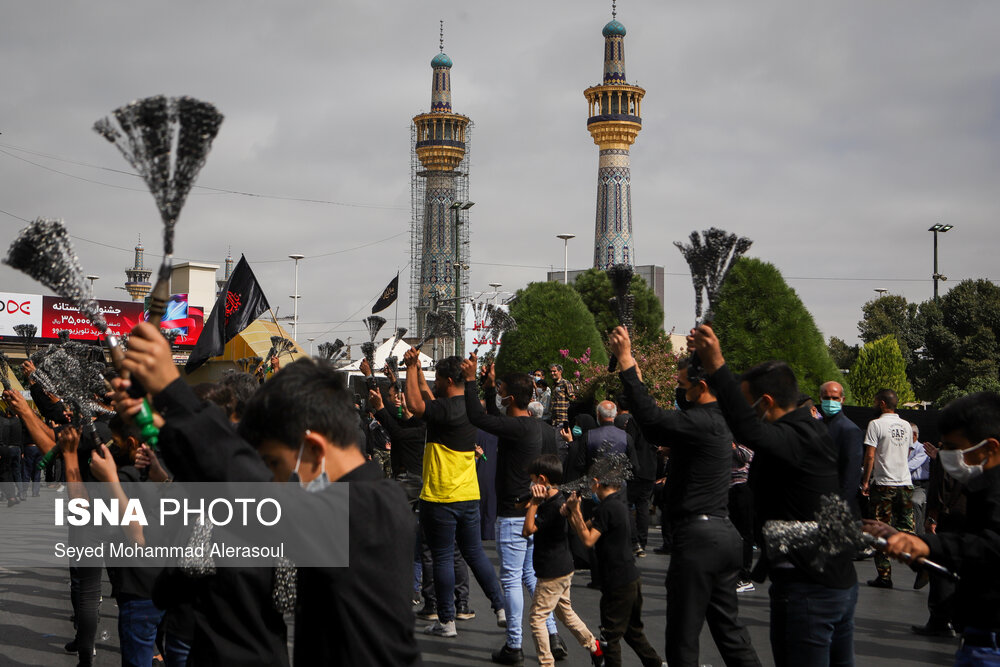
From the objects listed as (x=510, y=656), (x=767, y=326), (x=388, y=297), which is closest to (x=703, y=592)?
(x=510, y=656)

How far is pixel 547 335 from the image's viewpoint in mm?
34688

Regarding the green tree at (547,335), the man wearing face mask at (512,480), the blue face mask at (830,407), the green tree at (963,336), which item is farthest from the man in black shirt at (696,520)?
the green tree at (963,336)

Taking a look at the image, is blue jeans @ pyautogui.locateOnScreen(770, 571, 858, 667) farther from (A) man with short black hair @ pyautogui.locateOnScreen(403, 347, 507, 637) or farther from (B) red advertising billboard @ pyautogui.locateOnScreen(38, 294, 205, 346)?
(B) red advertising billboard @ pyautogui.locateOnScreen(38, 294, 205, 346)

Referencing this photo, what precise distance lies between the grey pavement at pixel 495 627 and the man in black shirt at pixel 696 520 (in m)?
2.02

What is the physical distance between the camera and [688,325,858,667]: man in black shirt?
4020mm

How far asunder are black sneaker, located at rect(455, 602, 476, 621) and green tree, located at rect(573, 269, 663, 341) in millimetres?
41739

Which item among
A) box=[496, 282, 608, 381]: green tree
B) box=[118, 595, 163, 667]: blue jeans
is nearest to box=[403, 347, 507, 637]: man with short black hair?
box=[118, 595, 163, 667]: blue jeans

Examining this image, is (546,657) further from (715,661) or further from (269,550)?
(269,550)

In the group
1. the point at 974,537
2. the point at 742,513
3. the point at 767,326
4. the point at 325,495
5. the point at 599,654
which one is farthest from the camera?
the point at 767,326

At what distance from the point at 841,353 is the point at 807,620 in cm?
5841

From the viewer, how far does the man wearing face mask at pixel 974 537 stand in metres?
3.40

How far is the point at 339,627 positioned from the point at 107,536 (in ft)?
9.78

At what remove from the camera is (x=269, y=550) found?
2.49 metres

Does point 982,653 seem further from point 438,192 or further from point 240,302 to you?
point 438,192
